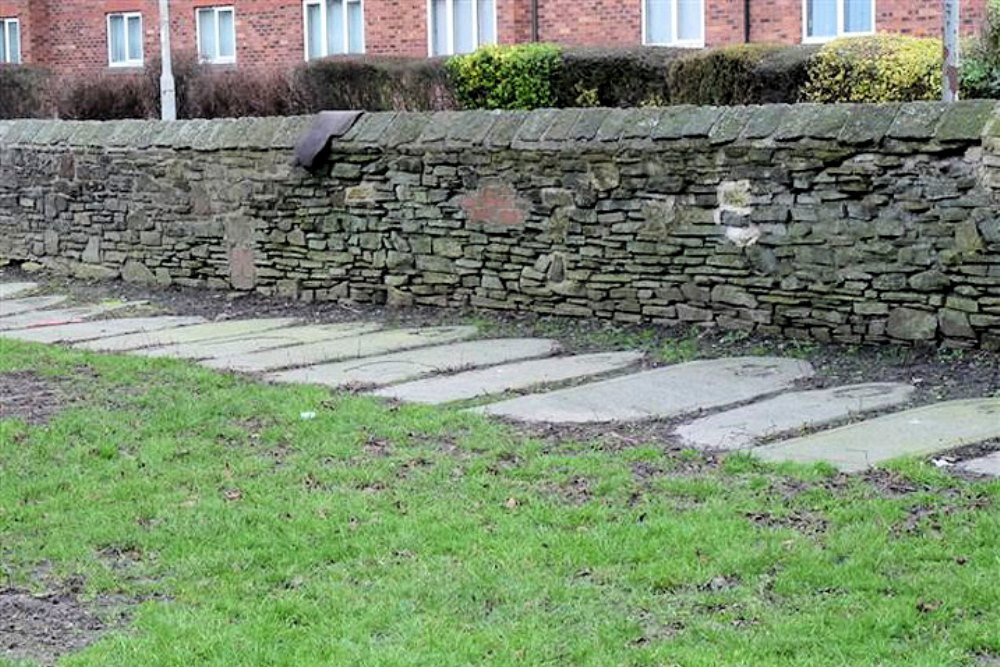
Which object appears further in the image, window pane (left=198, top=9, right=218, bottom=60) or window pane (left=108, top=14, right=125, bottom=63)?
window pane (left=108, top=14, right=125, bottom=63)

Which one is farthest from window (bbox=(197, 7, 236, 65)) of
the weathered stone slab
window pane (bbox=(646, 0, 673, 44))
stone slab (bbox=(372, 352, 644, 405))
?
stone slab (bbox=(372, 352, 644, 405))

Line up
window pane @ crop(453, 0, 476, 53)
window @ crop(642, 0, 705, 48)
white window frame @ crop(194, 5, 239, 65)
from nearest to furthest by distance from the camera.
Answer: window @ crop(642, 0, 705, 48) < window pane @ crop(453, 0, 476, 53) < white window frame @ crop(194, 5, 239, 65)

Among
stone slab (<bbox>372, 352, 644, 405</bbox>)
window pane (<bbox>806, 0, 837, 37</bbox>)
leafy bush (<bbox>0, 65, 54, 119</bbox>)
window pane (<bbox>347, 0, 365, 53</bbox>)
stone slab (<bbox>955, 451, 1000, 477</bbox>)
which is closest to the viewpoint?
stone slab (<bbox>955, 451, 1000, 477</bbox>)

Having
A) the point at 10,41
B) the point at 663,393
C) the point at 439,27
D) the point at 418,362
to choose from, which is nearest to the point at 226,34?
the point at 439,27

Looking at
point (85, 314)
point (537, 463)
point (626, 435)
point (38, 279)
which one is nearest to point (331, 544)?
point (537, 463)

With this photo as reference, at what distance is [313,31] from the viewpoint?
91.9 ft

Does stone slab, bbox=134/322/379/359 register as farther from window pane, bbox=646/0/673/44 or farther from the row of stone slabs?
window pane, bbox=646/0/673/44

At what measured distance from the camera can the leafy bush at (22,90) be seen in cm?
2458

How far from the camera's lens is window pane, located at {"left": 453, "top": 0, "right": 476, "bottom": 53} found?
83.1 feet

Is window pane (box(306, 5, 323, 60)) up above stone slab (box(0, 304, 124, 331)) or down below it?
above

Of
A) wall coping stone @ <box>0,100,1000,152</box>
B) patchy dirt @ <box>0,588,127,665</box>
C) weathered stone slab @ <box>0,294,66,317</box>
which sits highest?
Answer: wall coping stone @ <box>0,100,1000,152</box>

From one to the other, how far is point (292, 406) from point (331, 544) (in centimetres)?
245

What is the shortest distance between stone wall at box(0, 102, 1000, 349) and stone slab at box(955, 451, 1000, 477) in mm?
2339

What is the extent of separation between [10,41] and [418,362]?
27.2 meters
